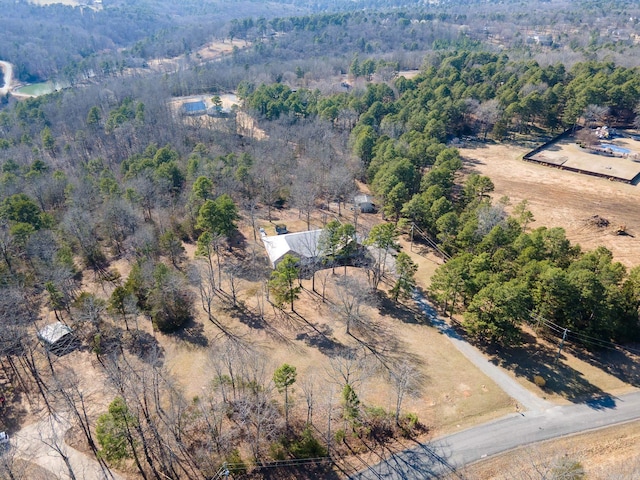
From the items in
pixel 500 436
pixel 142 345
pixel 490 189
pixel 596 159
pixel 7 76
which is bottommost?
pixel 142 345

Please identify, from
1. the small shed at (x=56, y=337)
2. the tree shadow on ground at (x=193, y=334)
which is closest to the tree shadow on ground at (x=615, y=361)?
the tree shadow on ground at (x=193, y=334)

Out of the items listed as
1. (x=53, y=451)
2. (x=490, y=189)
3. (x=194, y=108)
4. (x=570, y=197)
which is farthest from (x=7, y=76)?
(x=570, y=197)

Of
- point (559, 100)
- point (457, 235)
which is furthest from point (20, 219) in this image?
point (559, 100)

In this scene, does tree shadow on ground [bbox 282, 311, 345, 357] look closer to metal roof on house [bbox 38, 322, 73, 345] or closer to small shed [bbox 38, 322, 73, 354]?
small shed [bbox 38, 322, 73, 354]

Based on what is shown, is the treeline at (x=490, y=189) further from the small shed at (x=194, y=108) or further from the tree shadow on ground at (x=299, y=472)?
the small shed at (x=194, y=108)

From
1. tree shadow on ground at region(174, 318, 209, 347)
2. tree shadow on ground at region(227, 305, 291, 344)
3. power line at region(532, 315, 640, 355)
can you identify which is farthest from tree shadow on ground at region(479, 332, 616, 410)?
tree shadow on ground at region(174, 318, 209, 347)

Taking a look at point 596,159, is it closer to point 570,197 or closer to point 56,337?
point 570,197

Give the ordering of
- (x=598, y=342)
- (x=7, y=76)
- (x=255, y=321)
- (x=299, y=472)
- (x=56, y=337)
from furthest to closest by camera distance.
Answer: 1. (x=7, y=76)
2. (x=255, y=321)
3. (x=56, y=337)
4. (x=598, y=342)
5. (x=299, y=472)

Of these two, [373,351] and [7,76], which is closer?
[373,351]
